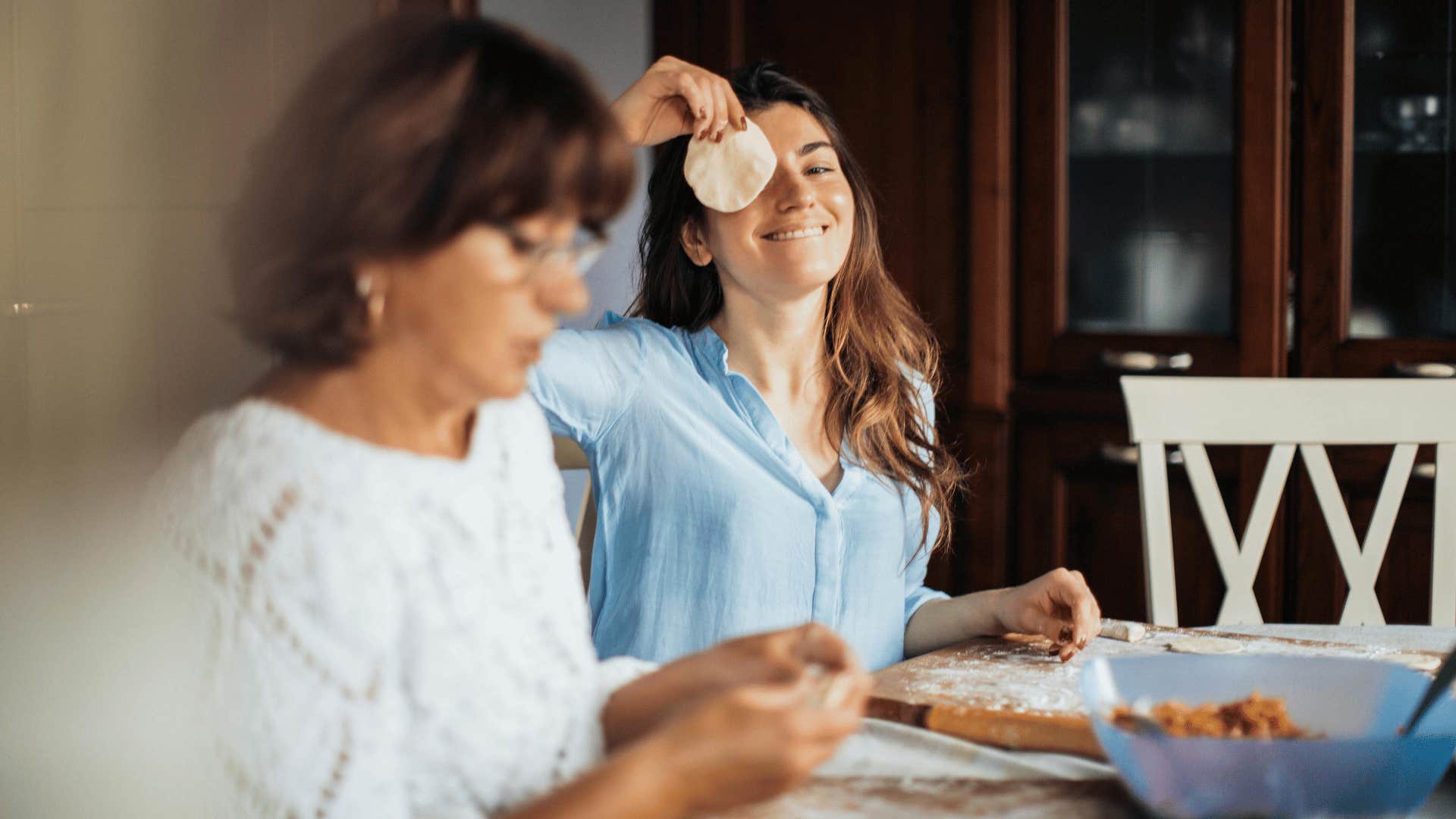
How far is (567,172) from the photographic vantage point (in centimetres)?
68

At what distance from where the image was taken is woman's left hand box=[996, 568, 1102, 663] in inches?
46.2

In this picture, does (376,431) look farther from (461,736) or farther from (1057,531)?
(1057,531)

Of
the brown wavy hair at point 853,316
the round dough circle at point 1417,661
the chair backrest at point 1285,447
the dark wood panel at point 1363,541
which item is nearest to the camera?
the round dough circle at point 1417,661

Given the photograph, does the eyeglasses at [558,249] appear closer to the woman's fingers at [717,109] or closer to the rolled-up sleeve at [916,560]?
the woman's fingers at [717,109]

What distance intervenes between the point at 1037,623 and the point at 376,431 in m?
0.73

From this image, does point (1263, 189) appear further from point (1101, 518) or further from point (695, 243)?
point (695, 243)

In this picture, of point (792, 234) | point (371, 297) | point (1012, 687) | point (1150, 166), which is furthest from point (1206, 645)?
point (1150, 166)

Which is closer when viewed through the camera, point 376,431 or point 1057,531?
point 376,431

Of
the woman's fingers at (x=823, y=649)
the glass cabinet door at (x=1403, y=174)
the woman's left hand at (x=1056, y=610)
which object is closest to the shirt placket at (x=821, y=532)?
the woman's left hand at (x=1056, y=610)

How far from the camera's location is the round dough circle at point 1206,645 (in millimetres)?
1165

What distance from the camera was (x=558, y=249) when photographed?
2.29 feet

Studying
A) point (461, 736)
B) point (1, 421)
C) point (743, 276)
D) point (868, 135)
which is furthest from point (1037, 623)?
point (868, 135)

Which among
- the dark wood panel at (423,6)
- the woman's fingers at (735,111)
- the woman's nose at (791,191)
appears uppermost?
the dark wood panel at (423,6)

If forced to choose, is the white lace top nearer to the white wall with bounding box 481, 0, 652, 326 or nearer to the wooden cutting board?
the wooden cutting board
